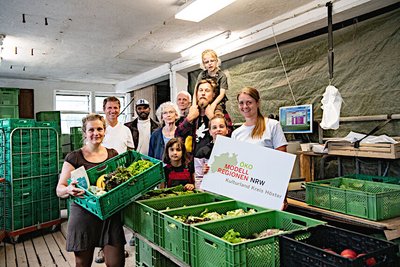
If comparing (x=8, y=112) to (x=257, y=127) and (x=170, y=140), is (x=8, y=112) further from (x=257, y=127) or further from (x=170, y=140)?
(x=257, y=127)

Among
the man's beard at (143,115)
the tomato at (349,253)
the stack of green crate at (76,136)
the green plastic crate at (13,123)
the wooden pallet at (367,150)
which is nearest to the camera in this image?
the tomato at (349,253)

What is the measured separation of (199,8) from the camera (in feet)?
10.2

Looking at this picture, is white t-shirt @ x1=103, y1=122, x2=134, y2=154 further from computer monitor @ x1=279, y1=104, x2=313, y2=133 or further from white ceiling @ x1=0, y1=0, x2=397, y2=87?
computer monitor @ x1=279, y1=104, x2=313, y2=133

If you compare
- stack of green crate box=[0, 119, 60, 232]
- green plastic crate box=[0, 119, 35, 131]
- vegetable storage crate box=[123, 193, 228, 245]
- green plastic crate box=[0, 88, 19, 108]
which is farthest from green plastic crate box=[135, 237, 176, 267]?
green plastic crate box=[0, 88, 19, 108]

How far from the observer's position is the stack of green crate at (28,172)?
452 centimetres

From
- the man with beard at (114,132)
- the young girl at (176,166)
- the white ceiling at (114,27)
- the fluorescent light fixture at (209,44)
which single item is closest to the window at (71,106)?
the white ceiling at (114,27)

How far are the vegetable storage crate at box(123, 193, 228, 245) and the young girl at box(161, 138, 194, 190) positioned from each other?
0.44m

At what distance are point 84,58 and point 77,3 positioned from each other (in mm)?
2741

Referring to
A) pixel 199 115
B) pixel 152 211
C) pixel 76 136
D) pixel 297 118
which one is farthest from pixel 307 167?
pixel 76 136

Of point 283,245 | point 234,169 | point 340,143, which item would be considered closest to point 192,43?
point 340,143

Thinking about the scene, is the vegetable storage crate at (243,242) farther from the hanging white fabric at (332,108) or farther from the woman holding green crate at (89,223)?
the hanging white fabric at (332,108)

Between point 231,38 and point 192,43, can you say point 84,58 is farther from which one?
point 231,38

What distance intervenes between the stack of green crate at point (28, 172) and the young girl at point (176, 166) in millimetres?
2784

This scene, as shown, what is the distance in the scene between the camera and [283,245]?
4.35 ft
